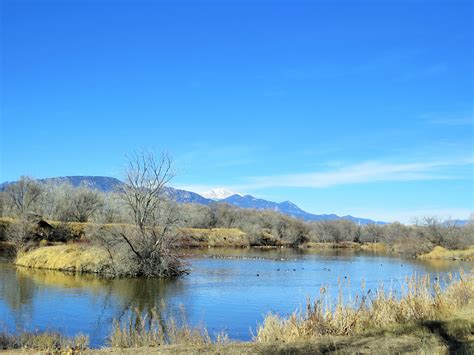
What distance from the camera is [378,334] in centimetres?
1263

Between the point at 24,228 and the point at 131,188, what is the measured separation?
16654 millimetres

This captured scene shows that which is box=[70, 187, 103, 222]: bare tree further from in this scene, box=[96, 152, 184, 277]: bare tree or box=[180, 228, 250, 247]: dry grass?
box=[96, 152, 184, 277]: bare tree

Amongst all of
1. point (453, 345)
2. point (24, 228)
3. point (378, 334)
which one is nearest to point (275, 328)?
point (378, 334)

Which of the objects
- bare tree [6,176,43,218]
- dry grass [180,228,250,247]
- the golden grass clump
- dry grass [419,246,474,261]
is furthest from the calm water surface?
dry grass [180,228,250,247]

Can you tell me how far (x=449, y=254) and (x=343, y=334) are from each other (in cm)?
7603

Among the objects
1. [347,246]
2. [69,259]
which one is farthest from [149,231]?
[347,246]

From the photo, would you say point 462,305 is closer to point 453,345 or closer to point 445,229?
point 453,345

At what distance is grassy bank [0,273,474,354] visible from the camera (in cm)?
1101

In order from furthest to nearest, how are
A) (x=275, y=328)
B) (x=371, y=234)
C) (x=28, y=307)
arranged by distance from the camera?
(x=371, y=234)
(x=28, y=307)
(x=275, y=328)

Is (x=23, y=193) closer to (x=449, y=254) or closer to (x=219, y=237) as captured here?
(x=219, y=237)

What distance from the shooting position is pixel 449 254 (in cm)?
8138

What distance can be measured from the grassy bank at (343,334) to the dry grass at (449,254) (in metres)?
69.9

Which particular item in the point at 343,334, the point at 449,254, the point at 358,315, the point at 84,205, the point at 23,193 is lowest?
the point at 449,254

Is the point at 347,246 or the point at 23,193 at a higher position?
the point at 23,193
